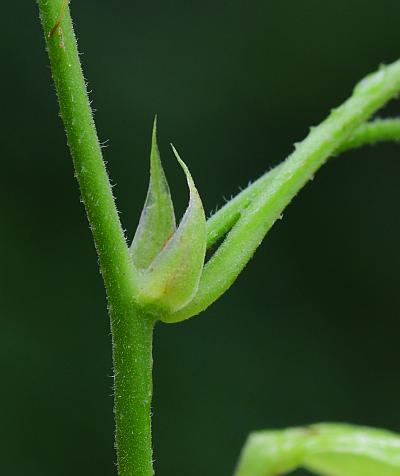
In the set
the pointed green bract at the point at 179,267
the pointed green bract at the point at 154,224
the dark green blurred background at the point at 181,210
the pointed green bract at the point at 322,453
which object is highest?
the dark green blurred background at the point at 181,210

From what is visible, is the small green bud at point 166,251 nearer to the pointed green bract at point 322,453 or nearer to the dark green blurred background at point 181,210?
the pointed green bract at point 322,453

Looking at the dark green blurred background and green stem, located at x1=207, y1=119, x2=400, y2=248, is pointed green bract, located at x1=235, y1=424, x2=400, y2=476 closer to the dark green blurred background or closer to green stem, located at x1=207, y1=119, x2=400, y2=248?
green stem, located at x1=207, y1=119, x2=400, y2=248

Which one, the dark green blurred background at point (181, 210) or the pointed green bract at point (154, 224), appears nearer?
the pointed green bract at point (154, 224)

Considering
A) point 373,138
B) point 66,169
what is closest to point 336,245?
point 66,169

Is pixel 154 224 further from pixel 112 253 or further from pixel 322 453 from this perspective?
pixel 322 453

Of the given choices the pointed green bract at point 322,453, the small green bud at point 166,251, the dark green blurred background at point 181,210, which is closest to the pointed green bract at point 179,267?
the small green bud at point 166,251

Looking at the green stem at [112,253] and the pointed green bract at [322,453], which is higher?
the green stem at [112,253]

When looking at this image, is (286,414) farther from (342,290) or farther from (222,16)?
(222,16)
